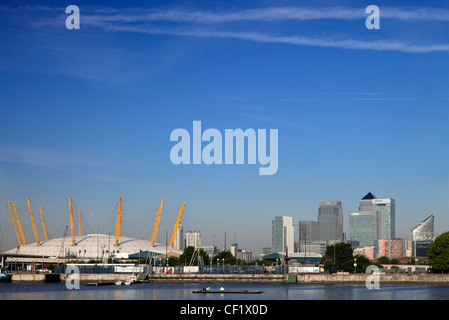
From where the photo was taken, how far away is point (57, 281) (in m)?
183

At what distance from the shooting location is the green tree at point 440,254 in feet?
561

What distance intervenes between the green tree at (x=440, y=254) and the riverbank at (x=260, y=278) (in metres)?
19.5

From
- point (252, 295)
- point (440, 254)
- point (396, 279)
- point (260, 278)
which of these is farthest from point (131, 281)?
point (440, 254)

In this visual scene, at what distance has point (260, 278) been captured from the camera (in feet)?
557

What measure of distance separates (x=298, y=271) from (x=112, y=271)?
5732 centimetres

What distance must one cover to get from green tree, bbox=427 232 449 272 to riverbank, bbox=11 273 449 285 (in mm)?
19471

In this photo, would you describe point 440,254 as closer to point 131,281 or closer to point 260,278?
point 260,278

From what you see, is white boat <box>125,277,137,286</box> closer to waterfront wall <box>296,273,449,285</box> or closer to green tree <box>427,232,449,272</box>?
waterfront wall <box>296,273,449,285</box>

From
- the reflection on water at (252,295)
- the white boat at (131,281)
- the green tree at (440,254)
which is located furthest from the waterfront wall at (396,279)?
the white boat at (131,281)

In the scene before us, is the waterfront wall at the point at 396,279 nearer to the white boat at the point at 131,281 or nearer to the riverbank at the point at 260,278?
the riverbank at the point at 260,278

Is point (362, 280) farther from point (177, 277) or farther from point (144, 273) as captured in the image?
point (144, 273)
